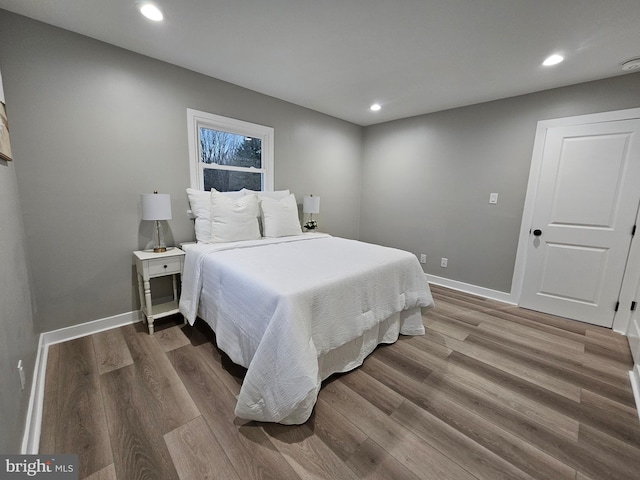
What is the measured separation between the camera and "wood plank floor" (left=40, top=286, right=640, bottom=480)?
1.19m

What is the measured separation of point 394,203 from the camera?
4.10 meters

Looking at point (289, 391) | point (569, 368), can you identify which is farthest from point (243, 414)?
point (569, 368)

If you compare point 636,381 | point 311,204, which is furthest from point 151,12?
point 636,381

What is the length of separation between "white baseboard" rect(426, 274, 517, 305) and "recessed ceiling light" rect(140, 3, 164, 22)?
4.03 meters

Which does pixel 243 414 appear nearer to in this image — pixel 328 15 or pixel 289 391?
pixel 289 391

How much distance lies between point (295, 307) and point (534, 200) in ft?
10.00

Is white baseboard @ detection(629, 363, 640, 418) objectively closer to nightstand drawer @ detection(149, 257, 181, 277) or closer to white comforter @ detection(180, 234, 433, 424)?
white comforter @ detection(180, 234, 433, 424)

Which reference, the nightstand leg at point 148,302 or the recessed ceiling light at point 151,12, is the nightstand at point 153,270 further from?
the recessed ceiling light at point 151,12

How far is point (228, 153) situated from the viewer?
300cm

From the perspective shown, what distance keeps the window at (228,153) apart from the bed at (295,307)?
0.89 metres

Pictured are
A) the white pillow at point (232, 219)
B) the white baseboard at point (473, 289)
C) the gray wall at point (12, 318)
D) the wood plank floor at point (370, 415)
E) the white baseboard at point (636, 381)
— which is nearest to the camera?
the gray wall at point (12, 318)

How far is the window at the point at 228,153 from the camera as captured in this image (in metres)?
2.68

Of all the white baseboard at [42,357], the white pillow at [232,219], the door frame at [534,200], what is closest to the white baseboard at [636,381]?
the door frame at [534,200]

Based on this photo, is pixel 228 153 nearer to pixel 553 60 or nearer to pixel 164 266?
pixel 164 266
